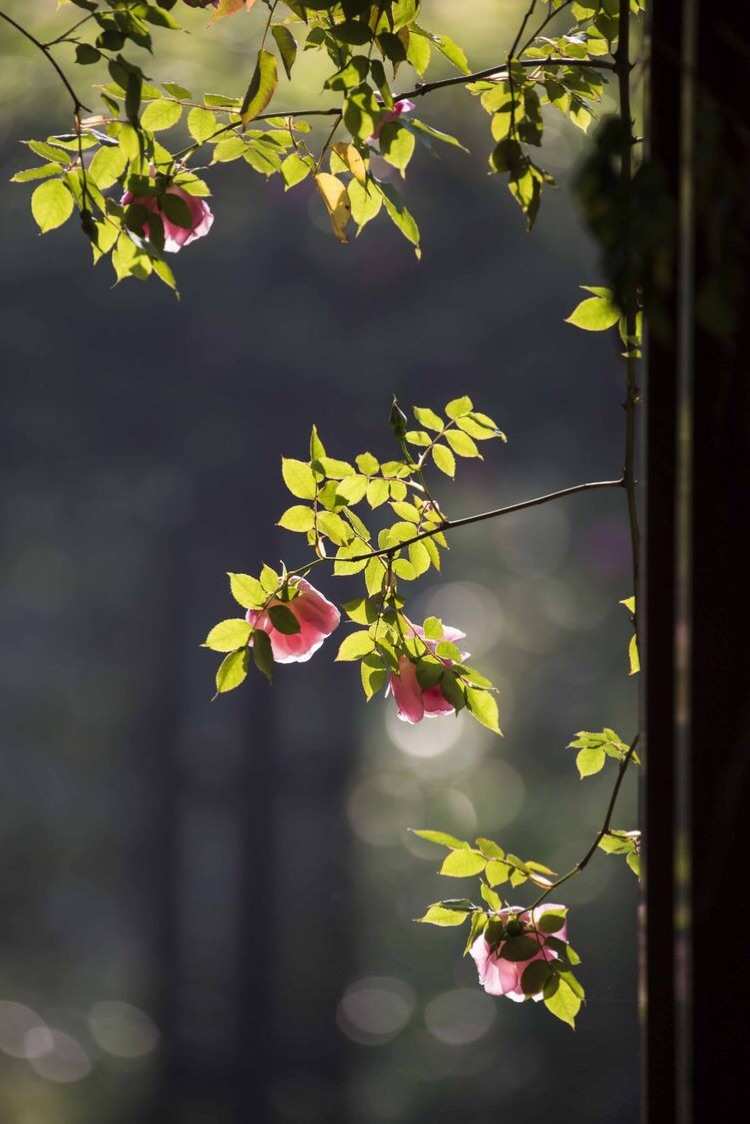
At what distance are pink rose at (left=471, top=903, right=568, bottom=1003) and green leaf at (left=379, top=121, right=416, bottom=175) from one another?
0.58 metres

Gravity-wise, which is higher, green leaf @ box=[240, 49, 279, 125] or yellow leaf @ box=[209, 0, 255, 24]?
yellow leaf @ box=[209, 0, 255, 24]

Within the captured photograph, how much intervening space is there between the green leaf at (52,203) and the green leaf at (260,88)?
16cm

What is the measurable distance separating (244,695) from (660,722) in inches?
150

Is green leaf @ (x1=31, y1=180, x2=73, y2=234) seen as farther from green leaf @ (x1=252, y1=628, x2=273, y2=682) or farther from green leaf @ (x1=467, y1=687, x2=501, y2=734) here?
green leaf @ (x1=467, y1=687, x2=501, y2=734)

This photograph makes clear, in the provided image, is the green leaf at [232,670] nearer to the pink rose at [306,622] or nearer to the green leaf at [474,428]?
the pink rose at [306,622]

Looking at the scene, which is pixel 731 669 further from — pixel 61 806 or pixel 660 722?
pixel 61 806

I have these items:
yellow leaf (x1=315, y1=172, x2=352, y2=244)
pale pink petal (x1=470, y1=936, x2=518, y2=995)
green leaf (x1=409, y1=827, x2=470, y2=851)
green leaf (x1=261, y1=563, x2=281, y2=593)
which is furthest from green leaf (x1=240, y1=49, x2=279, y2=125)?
pale pink petal (x1=470, y1=936, x2=518, y2=995)

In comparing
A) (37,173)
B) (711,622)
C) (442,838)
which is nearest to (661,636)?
(711,622)

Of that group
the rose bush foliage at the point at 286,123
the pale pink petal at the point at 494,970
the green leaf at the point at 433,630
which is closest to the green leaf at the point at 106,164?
the rose bush foliage at the point at 286,123

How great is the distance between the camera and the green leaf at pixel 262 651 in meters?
0.84

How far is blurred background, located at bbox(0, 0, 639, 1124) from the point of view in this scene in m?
4.02

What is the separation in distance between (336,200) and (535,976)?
2.09 feet

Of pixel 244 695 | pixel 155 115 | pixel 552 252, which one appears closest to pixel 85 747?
pixel 244 695

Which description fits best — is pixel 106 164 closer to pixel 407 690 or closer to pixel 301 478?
pixel 301 478
